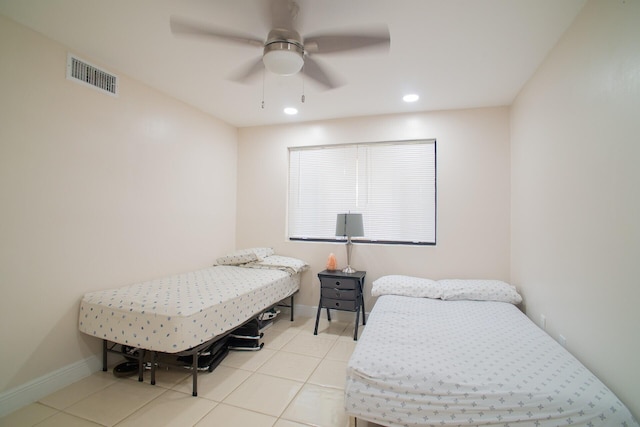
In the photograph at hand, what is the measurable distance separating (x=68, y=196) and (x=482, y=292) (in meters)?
3.68

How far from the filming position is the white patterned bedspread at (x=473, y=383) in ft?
4.49

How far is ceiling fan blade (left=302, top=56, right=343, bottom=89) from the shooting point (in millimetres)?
2062

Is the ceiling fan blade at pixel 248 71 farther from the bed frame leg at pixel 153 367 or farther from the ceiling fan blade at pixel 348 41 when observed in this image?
the bed frame leg at pixel 153 367

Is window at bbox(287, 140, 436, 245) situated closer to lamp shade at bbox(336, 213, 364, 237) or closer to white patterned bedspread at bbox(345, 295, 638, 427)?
lamp shade at bbox(336, 213, 364, 237)

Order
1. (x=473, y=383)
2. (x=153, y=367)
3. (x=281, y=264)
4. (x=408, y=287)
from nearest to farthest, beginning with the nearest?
(x=473, y=383), (x=153, y=367), (x=408, y=287), (x=281, y=264)

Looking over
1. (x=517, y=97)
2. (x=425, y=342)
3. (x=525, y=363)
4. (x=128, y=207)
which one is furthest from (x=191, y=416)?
(x=517, y=97)

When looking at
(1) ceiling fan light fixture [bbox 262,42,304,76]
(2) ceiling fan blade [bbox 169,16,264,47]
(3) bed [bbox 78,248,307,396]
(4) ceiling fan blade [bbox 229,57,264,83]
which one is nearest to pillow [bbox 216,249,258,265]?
(3) bed [bbox 78,248,307,396]

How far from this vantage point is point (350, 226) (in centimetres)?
347

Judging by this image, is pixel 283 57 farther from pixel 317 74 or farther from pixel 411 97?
pixel 411 97

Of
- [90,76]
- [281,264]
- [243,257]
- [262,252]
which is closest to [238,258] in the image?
[243,257]

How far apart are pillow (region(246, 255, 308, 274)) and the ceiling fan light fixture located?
2259 millimetres

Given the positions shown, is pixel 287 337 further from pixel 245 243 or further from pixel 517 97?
pixel 517 97

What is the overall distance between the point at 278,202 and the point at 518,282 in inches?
115

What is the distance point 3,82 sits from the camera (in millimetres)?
1954
